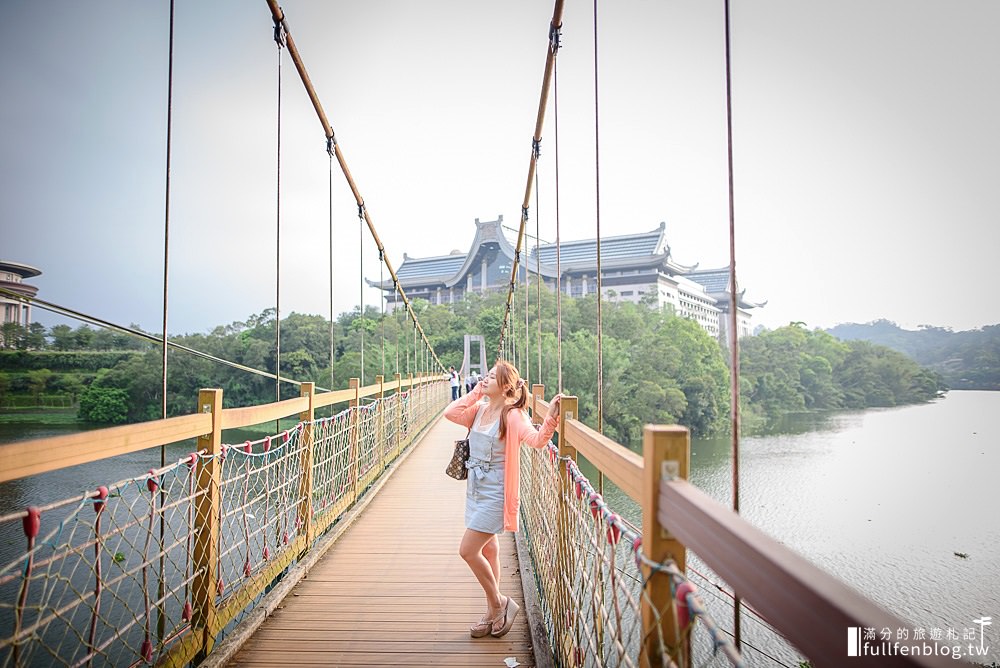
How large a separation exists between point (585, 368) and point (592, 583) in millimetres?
22181

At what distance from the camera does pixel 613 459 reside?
100 centimetres

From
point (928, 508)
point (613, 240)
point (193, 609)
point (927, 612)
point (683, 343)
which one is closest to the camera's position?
point (193, 609)

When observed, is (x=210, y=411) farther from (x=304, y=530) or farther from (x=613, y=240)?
(x=613, y=240)

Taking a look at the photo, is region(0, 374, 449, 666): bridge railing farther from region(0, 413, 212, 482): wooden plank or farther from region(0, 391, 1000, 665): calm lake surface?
region(0, 391, 1000, 665): calm lake surface

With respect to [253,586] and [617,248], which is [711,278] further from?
[253,586]

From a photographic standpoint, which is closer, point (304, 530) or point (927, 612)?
point (304, 530)

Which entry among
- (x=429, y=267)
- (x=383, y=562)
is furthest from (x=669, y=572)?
(x=429, y=267)

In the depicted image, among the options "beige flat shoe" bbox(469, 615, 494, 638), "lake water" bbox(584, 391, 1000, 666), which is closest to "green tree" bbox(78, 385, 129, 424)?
"lake water" bbox(584, 391, 1000, 666)

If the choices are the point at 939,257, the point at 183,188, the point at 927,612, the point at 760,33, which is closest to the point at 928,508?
the point at 927,612

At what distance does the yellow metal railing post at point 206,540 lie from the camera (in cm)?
147

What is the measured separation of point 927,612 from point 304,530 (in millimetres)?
12078

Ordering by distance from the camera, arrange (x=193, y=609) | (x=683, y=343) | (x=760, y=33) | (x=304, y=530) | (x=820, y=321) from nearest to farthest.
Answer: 1. (x=193, y=609)
2. (x=304, y=530)
3. (x=760, y=33)
4. (x=683, y=343)
5. (x=820, y=321)

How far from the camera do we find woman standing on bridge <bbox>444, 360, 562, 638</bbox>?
1.61 meters

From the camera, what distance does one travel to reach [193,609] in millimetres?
1454
